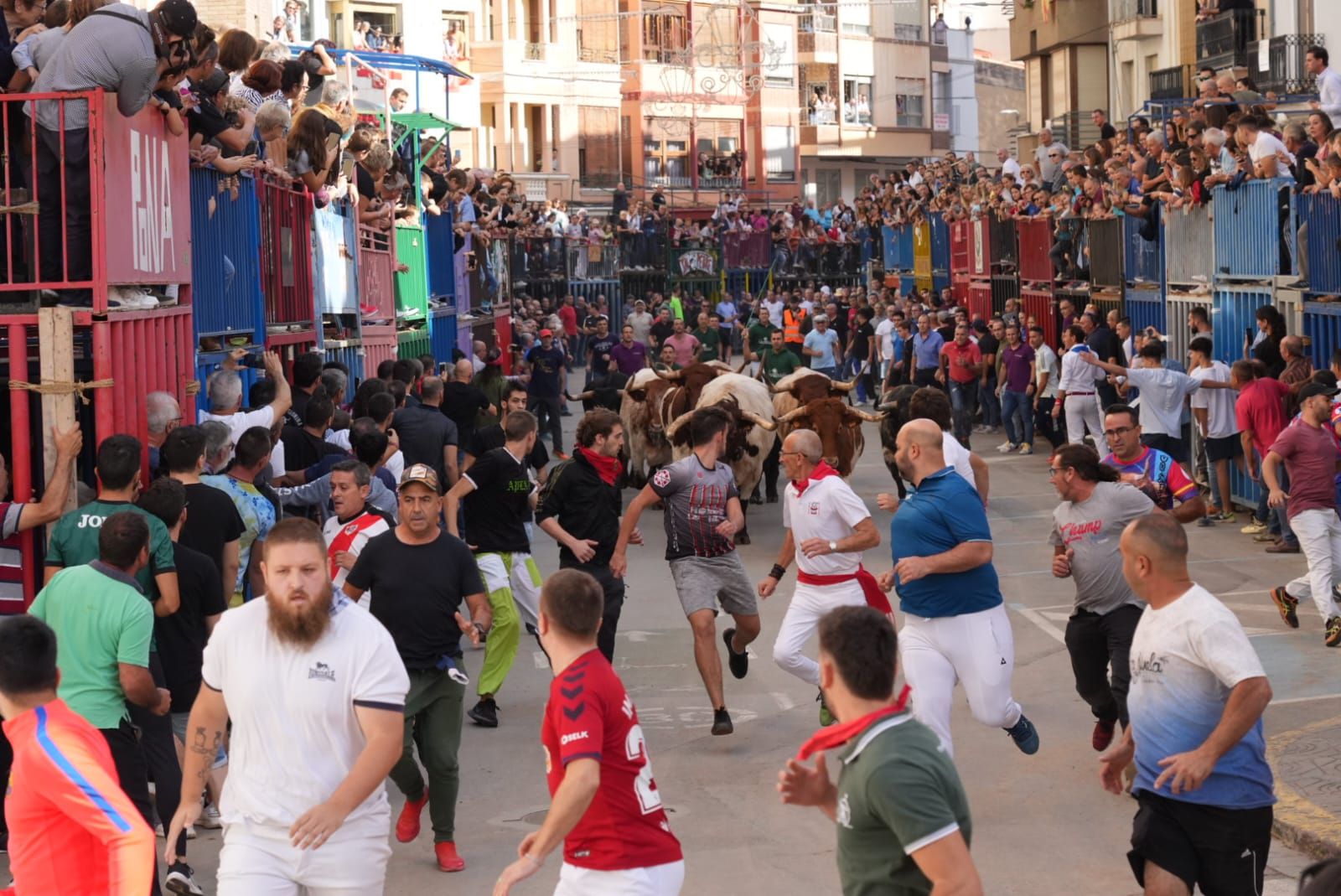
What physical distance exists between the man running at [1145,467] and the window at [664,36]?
6225cm

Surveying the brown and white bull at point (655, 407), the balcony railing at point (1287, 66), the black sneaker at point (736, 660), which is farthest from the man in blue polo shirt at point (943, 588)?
the balcony railing at point (1287, 66)

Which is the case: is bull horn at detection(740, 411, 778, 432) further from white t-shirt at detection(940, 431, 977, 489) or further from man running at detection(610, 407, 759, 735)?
white t-shirt at detection(940, 431, 977, 489)

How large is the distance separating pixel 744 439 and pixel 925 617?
1042cm

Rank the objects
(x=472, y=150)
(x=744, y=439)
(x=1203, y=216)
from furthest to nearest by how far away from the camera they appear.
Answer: (x=472, y=150), (x=1203, y=216), (x=744, y=439)

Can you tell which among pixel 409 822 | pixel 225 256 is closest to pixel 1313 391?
pixel 225 256

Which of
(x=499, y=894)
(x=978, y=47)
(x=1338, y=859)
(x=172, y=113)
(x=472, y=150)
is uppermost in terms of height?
(x=978, y=47)

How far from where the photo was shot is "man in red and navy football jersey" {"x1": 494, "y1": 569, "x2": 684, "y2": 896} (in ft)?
19.0

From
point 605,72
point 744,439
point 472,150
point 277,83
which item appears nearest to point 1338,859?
point 277,83

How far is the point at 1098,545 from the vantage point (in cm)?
942

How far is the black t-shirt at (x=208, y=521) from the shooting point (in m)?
9.16

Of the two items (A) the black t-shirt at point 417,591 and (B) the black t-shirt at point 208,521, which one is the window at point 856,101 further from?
(A) the black t-shirt at point 417,591

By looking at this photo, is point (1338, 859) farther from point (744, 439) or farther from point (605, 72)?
point (605, 72)

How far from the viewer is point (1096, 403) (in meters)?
23.0

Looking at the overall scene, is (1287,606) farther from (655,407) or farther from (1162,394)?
(655,407)
